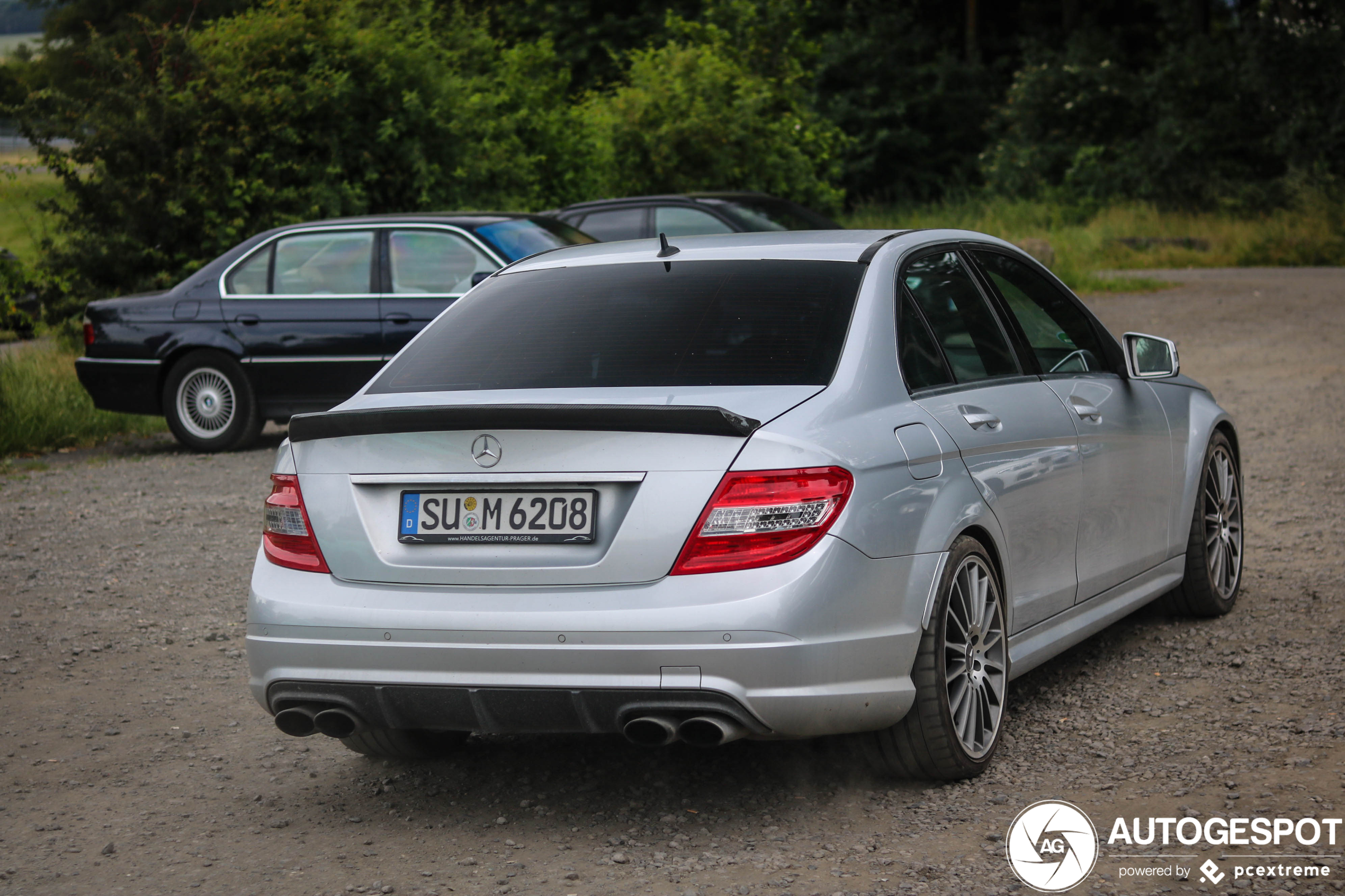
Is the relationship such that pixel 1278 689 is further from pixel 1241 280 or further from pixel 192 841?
pixel 1241 280

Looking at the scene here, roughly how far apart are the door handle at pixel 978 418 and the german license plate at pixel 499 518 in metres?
1.22

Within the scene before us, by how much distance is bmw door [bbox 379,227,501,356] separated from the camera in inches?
454

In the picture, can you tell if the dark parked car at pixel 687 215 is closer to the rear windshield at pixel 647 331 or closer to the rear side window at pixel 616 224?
the rear side window at pixel 616 224

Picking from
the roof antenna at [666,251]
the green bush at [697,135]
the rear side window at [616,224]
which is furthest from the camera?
the green bush at [697,135]

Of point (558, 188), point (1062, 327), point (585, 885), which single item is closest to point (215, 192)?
point (558, 188)

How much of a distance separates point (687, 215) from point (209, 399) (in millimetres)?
5210

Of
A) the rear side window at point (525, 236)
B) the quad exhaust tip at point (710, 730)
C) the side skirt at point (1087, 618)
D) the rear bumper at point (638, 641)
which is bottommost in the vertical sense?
the side skirt at point (1087, 618)

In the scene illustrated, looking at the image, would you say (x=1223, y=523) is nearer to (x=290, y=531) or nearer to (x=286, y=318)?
(x=290, y=531)

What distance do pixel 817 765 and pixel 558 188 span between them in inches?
697

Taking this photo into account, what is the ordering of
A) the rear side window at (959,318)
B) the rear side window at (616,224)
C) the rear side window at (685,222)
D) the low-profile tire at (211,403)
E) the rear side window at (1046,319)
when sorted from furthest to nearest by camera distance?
the rear side window at (616,224) → the rear side window at (685,222) → the low-profile tire at (211,403) → the rear side window at (1046,319) → the rear side window at (959,318)

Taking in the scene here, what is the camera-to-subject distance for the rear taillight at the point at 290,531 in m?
3.98

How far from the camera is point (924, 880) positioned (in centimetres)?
351

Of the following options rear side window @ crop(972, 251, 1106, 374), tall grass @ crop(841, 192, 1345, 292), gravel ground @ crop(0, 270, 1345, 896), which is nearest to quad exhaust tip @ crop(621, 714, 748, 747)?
gravel ground @ crop(0, 270, 1345, 896)

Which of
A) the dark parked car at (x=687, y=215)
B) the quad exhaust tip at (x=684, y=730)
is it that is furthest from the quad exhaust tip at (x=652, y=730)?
the dark parked car at (x=687, y=215)
